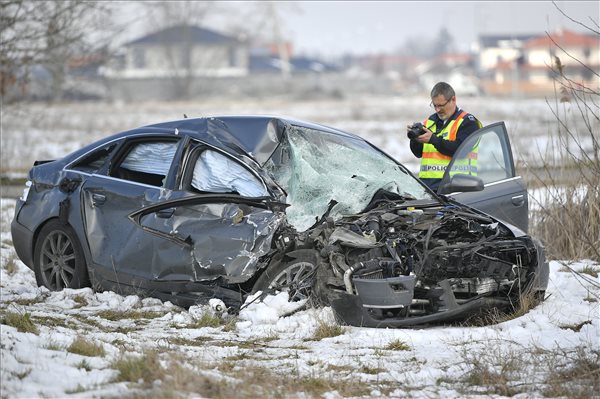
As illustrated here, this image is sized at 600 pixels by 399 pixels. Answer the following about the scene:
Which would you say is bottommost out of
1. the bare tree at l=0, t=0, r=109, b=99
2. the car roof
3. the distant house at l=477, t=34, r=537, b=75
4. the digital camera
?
the digital camera

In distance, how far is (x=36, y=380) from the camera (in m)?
5.23

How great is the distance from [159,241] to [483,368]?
2.98 metres

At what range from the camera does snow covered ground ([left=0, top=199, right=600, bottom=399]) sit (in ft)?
17.3

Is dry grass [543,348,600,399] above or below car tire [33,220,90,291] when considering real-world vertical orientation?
below

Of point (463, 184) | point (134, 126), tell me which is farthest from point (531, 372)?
point (134, 126)

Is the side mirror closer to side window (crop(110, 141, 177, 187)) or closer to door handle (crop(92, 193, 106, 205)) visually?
side window (crop(110, 141, 177, 187))

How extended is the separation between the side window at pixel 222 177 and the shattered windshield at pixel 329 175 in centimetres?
18

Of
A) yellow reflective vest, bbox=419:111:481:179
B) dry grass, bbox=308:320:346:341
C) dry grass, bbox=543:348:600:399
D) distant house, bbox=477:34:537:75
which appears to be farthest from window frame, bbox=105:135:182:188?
distant house, bbox=477:34:537:75

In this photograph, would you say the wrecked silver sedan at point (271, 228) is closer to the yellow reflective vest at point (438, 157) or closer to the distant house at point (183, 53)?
the yellow reflective vest at point (438, 157)

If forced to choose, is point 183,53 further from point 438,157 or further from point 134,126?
point 438,157

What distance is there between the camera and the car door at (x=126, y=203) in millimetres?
7859

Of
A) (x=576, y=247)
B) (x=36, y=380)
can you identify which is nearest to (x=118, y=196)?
(x=36, y=380)

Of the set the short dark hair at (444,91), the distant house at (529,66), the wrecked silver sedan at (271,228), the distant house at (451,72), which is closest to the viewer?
the wrecked silver sedan at (271,228)

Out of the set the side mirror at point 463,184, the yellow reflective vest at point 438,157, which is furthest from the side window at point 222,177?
the yellow reflective vest at point 438,157
